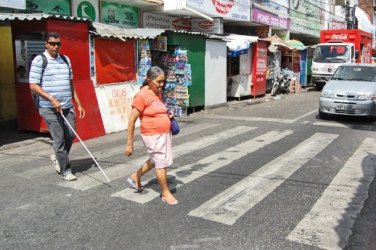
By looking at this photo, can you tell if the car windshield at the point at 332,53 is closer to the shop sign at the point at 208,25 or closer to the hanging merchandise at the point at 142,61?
the shop sign at the point at 208,25

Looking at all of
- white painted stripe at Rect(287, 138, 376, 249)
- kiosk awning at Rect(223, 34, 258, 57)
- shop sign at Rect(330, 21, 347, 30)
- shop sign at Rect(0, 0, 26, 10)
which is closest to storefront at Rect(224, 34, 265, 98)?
kiosk awning at Rect(223, 34, 258, 57)

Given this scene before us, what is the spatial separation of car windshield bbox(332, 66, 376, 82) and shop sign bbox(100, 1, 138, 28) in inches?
279

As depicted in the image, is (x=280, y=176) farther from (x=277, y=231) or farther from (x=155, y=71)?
(x=155, y=71)

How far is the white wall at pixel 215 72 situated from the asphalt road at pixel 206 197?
18.6ft

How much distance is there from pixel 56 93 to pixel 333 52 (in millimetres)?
19908

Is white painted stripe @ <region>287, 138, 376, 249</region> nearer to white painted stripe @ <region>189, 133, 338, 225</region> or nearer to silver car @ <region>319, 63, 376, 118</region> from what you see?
white painted stripe @ <region>189, 133, 338, 225</region>

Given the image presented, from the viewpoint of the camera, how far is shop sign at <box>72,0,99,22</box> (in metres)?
12.7

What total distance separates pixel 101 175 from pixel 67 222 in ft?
6.20

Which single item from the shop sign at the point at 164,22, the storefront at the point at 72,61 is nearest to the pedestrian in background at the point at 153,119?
the storefront at the point at 72,61

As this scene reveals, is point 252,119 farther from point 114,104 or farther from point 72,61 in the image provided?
point 72,61

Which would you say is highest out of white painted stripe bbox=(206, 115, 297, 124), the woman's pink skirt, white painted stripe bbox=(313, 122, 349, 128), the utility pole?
the utility pole

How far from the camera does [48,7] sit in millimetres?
11742

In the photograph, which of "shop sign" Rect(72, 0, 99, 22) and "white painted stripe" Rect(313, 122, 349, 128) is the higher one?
"shop sign" Rect(72, 0, 99, 22)

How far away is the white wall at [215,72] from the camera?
14.9 m
